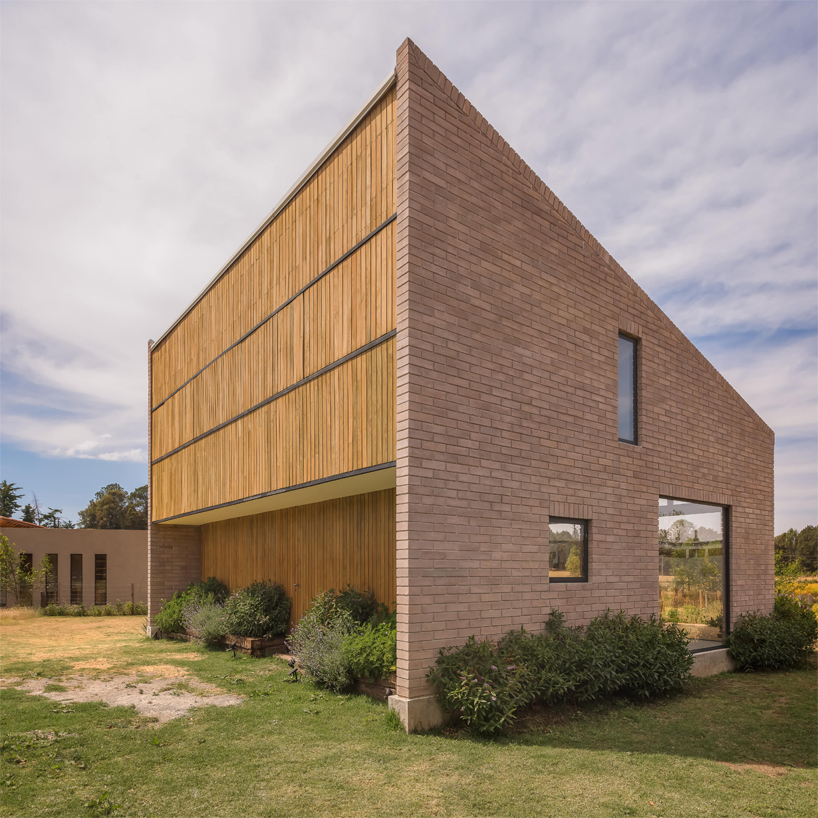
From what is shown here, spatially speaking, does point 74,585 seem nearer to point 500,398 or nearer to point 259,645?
point 259,645

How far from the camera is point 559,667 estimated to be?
847 centimetres

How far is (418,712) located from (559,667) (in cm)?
213

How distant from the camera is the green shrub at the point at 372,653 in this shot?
A: 9016 millimetres

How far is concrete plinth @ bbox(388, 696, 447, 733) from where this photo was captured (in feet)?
24.1

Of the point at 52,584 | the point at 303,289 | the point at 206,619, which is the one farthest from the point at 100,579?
the point at 303,289

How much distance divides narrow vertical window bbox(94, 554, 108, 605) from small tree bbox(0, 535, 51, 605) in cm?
192

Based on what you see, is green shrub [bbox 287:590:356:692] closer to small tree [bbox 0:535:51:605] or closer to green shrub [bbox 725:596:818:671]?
green shrub [bbox 725:596:818:671]

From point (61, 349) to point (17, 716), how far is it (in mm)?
26679

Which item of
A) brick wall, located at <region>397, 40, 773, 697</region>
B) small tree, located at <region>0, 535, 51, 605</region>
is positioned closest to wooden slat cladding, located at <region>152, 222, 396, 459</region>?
brick wall, located at <region>397, 40, 773, 697</region>

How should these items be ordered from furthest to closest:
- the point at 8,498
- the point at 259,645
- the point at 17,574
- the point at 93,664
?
the point at 8,498, the point at 17,574, the point at 259,645, the point at 93,664

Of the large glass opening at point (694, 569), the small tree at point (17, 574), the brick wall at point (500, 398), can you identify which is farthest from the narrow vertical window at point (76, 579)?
the large glass opening at point (694, 569)

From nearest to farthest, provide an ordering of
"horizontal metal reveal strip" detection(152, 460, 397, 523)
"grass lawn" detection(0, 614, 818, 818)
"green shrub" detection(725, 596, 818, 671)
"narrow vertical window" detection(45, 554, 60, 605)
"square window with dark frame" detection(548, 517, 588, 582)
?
"grass lawn" detection(0, 614, 818, 818) → "horizontal metal reveal strip" detection(152, 460, 397, 523) → "square window with dark frame" detection(548, 517, 588, 582) → "green shrub" detection(725, 596, 818, 671) → "narrow vertical window" detection(45, 554, 60, 605)

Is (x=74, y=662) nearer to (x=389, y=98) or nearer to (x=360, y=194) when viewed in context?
(x=360, y=194)

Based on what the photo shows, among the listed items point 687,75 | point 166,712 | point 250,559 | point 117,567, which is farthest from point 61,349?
point 687,75
